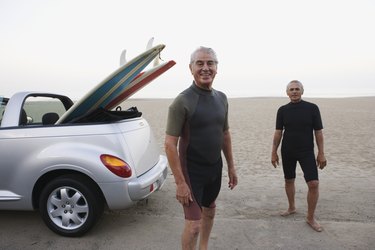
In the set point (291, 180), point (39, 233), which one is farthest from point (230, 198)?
point (39, 233)

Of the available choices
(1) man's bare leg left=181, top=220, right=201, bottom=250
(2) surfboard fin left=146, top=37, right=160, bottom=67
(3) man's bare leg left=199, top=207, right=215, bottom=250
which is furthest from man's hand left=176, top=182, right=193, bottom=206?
(2) surfboard fin left=146, top=37, right=160, bottom=67

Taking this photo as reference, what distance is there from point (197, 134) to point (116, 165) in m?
1.20

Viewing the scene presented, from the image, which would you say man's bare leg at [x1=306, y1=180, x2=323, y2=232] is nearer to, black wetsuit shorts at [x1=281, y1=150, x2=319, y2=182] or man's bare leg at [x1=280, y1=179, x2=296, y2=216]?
black wetsuit shorts at [x1=281, y1=150, x2=319, y2=182]

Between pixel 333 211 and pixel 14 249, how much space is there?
155 inches

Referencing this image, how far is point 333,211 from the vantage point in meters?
4.66

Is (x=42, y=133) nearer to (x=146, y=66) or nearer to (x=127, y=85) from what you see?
(x=127, y=85)

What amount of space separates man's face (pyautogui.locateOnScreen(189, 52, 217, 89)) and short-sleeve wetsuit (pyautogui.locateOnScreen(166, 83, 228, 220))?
0.09m

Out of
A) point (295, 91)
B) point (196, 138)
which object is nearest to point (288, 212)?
point (295, 91)

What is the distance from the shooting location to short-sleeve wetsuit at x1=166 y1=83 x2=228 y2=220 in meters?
2.70

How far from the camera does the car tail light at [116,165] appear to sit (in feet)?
11.8

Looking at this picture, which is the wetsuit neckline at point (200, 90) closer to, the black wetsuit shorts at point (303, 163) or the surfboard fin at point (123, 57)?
the surfboard fin at point (123, 57)

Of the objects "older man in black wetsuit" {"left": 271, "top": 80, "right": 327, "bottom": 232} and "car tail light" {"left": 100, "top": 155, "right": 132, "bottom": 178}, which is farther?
"older man in black wetsuit" {"left": 271, "top": 80, "right": 327, "bottom": 232}

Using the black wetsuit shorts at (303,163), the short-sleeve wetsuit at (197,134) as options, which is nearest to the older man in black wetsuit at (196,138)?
the short-sleeve wetsuit at (197,134)

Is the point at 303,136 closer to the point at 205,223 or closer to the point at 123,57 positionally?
the point at 205,223
